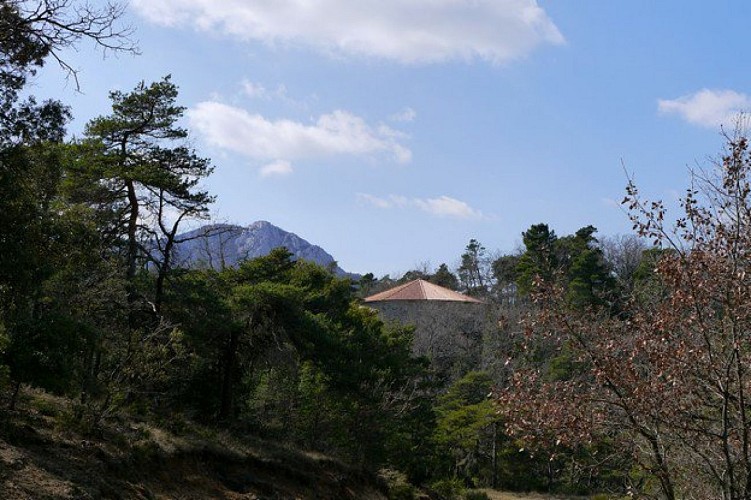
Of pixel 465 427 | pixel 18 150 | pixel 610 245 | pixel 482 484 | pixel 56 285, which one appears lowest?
pixel 482 484

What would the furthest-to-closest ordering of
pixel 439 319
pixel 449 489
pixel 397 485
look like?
1. pixel 439 319
2. pixel 449 489
3. pixel 397 485

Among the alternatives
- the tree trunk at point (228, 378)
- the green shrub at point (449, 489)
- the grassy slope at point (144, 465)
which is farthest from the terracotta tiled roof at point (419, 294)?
the tree trunk at point (228, 378)

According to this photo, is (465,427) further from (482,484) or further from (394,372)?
(394,372)

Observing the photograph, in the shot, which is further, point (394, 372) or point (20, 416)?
point (394, 372)

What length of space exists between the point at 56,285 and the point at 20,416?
8.25ft

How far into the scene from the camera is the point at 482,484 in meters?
35.0

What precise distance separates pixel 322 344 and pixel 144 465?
804 cm

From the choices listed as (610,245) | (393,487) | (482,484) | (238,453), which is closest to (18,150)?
(238,453)

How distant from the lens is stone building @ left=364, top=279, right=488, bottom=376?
47188 mm

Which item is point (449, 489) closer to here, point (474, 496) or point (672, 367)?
point (474, 496)

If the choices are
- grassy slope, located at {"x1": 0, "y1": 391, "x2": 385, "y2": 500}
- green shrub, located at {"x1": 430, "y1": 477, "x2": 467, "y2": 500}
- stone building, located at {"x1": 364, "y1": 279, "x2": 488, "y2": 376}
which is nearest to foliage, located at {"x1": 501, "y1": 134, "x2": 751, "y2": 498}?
grassy slope, located at {"x1": 0, "y1": 391, "x2": 385, "y2": 500}

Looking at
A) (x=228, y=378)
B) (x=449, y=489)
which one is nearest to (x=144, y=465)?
(x=228, y=378)

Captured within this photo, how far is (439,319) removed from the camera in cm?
5328

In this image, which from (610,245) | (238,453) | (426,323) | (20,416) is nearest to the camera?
(20,416)
